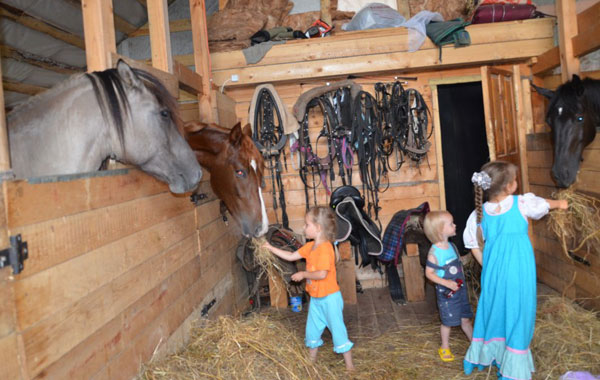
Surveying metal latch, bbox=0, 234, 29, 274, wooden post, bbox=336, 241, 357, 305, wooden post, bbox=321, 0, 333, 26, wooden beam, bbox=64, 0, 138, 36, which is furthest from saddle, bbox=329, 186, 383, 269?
metal latch, bbox=0, 234, 29, 274

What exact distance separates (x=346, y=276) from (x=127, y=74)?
2854mm

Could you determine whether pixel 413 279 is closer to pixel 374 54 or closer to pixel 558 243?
pixel 558 243

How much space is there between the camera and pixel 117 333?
1.68m

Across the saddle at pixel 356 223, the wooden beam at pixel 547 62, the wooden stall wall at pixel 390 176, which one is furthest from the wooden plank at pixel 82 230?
the wooden beam at pixel 547 62

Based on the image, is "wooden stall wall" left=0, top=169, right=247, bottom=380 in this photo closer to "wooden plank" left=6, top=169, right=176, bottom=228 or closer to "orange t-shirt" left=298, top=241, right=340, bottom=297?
"wooden plank" left=6, top=169, right=176, bottom=228

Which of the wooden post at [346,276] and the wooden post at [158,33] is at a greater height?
the wooden post at [158,33]

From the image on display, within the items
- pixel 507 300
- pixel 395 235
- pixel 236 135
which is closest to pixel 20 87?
pixel 236 135

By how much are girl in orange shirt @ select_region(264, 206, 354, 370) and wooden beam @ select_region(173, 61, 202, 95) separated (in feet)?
4.65

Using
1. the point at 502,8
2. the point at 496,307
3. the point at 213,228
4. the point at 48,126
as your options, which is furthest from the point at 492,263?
the point at 502,8

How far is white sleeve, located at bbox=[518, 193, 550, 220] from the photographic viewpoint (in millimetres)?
2322

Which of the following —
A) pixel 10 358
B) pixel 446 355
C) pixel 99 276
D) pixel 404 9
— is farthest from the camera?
pixel 404 9

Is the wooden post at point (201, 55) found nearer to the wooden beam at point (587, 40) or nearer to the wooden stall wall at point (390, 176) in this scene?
the wooden stall wall at point (390, 176)

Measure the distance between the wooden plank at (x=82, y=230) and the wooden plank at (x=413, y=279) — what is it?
8.73 feet

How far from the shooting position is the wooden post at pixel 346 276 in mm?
4039
